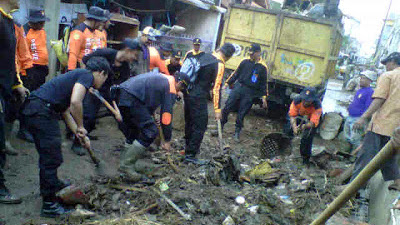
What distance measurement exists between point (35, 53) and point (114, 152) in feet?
6.14

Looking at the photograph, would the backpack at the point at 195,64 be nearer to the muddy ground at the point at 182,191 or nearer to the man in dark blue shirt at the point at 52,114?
the muddy ground at the point at 182,191

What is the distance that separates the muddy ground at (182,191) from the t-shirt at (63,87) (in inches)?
38.3

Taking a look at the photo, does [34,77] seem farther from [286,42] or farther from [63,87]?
[286,42]

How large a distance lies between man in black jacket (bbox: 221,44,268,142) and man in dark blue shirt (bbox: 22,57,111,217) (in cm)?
405

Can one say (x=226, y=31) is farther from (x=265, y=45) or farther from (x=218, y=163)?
(x=218, y=163)

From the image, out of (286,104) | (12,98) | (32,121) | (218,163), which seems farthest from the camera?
(286,104)

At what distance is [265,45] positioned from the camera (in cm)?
788

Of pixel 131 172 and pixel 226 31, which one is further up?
pixel 226 31

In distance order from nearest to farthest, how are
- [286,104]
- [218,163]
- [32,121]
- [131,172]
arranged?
[32,121], [131,172], [218,163], [286,104]

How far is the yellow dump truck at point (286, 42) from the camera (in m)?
7.35

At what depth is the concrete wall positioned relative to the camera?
35.6 feet

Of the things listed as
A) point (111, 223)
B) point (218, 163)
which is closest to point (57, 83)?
point (111, 223)

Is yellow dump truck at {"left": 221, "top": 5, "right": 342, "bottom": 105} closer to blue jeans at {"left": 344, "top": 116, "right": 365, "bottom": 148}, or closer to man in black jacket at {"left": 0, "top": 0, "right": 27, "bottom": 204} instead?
blue jeans at {"left": 344, "top": 116, "right": 365, "bottom": 148}

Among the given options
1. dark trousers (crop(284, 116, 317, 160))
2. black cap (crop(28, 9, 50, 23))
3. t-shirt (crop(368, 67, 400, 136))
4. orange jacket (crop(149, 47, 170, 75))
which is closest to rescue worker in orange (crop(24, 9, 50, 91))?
black cap (crop(28, 9, 50, 23))
